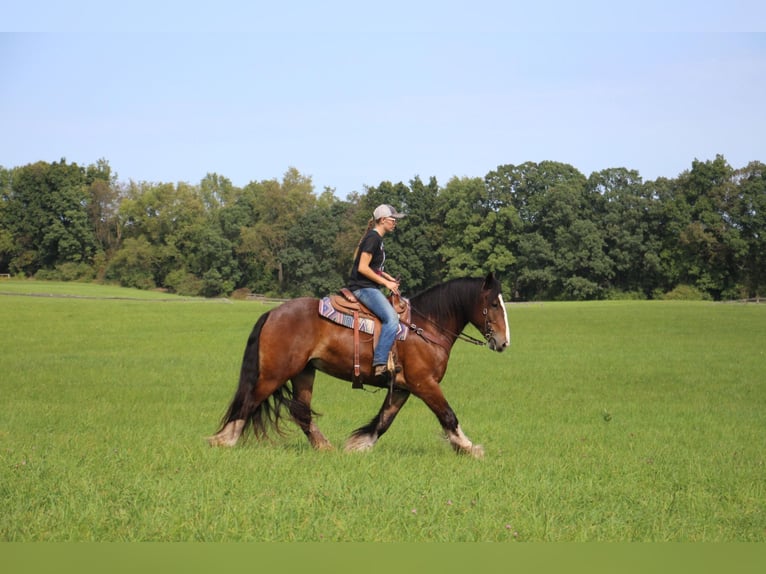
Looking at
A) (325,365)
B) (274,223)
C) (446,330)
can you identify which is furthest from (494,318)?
(274,223)

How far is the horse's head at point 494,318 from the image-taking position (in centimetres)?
1060

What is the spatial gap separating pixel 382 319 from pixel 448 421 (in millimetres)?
1526

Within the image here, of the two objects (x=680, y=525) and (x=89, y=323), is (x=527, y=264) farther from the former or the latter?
(x=680, y=525)

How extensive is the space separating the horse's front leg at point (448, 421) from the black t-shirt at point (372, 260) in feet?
4.87

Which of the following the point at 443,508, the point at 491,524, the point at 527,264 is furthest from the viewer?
the point at 527,264

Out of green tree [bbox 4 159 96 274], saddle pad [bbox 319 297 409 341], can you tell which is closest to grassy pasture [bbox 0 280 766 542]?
saddle pad [bbox 319 297 409 341]

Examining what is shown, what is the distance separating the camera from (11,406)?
16.7 meters

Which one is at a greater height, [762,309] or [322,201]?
[322,201]

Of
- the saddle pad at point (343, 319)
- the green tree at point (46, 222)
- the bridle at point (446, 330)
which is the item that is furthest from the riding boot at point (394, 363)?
the green tree at point (46, 222)

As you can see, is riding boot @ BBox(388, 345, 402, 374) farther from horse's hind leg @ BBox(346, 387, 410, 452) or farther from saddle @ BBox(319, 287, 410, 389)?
horse's hind leg @ BBox(346, 387, 410, 452)

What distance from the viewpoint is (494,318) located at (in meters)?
10.6

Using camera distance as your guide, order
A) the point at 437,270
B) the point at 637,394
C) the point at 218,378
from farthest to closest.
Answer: the point at 437,270 < the point at 218,378 < the point at 637,394

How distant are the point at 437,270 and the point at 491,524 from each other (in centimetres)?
8676

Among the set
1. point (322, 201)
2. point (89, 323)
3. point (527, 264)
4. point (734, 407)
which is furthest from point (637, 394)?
point (322, 201)
